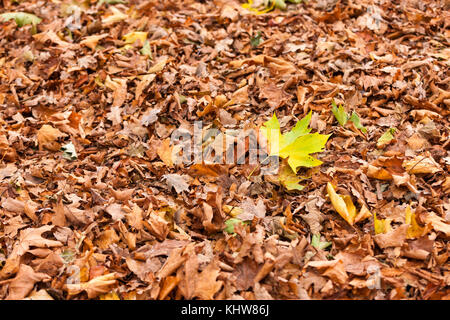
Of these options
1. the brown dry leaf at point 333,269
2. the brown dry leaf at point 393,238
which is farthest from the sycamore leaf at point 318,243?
the brown dry leaf at point 393,238

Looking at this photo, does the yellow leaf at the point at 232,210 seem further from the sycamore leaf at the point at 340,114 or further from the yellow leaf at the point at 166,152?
the sycamore leaf at the point at 340,114

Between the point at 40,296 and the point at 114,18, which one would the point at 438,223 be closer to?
the point at 40,296

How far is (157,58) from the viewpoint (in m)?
3.53

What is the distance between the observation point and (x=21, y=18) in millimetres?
4043

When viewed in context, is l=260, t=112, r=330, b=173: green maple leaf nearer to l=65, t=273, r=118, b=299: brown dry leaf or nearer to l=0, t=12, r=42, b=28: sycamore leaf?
l=65, t=273, r=118, b=299: brown dry leaf

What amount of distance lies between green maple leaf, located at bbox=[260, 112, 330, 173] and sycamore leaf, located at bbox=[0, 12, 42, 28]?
2.85 m

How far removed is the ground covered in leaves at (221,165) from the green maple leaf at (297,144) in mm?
105

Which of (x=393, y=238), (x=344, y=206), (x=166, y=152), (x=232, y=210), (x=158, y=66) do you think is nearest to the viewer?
(x=393, y=238)

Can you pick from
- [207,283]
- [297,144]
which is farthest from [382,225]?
[207,283]

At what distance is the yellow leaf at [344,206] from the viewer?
224 cm

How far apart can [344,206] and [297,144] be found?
47 centimetres

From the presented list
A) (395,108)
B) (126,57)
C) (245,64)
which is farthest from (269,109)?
(126,57)

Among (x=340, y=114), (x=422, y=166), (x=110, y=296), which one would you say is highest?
(x=340, y=114)
